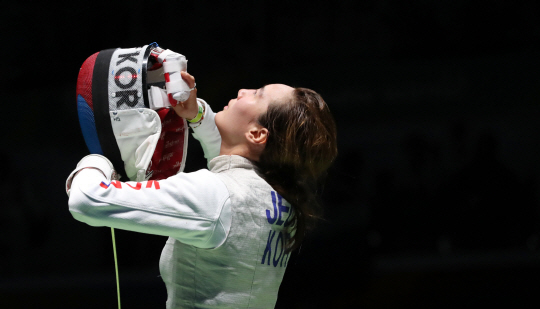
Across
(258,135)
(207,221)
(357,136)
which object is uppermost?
(258,135)

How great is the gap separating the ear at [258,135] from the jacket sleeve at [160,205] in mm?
189

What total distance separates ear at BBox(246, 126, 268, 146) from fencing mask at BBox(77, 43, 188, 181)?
0.22 meters

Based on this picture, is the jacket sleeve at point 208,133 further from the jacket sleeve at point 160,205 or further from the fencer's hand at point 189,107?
the jacket sleeve at point 160,205

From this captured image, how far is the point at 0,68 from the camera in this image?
9.14 feet

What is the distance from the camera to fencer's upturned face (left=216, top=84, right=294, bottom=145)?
131cm

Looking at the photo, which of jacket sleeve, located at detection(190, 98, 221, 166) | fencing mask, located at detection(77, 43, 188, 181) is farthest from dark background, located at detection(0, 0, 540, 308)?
fencing mask, located at detection(77, 43, 188, 181)

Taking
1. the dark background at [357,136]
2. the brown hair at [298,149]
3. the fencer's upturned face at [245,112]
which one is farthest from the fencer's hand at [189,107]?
the dark background at [357,136]

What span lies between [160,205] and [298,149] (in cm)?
38

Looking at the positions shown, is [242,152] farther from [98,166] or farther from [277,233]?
[98,166]

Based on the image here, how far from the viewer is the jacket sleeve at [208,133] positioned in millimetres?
1500

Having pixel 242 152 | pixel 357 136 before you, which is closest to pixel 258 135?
pixel 242 152

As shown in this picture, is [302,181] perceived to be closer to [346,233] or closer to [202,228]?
[202,228]

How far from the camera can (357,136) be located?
2908 millimetres

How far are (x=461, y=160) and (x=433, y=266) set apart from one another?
59 cm
